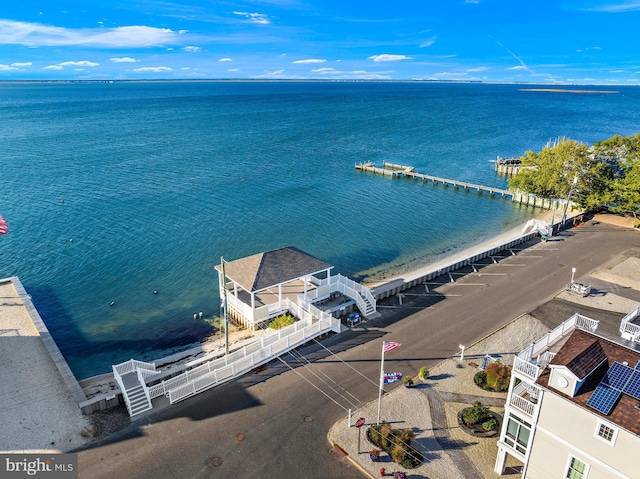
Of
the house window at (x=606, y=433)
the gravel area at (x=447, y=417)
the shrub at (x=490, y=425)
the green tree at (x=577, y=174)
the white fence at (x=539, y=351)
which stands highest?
the green tree at (x=577, y=174)

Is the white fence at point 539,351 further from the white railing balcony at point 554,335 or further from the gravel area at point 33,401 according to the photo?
the gravel area at point 33,401

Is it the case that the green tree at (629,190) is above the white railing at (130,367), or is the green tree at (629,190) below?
above

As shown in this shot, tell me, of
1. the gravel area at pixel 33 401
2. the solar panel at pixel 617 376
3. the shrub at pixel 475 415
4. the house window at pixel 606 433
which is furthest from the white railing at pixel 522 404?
the gravel area at pixel 33 401

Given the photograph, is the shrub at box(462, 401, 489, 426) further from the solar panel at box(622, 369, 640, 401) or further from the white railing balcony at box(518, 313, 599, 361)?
the solar panel at box(622, 369, 640, 401)

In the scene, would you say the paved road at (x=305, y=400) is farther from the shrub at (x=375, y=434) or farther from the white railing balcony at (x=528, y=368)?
the white railing balcony at (x=528, y=368)

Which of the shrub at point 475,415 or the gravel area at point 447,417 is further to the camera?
the shrub at point 475,415

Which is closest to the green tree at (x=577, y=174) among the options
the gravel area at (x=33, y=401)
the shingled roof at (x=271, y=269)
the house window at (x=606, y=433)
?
the shingled roof at (x=271, y=269)

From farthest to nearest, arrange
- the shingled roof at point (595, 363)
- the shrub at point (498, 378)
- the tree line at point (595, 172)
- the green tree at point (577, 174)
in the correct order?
the green tree at point (577, 174)
the tree line at point (595, 172)
the shrub at point (498, 378)
the shingled roof at point (595, 363)

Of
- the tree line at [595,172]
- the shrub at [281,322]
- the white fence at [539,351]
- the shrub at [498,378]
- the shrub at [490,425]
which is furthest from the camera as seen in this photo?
the tree line at [595,172]
